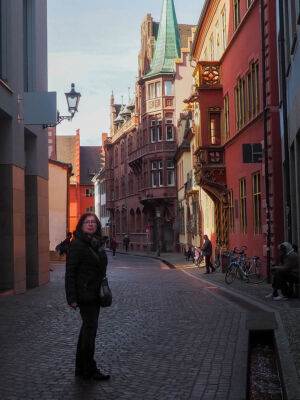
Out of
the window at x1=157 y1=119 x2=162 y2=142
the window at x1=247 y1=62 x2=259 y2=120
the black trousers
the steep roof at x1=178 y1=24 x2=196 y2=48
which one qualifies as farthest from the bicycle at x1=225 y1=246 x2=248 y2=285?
the steep roof at x1=178 y1=24 x2=196 y2=48

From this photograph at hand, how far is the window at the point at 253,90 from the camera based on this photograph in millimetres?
23469

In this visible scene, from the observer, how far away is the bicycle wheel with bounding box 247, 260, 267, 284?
2198 cm

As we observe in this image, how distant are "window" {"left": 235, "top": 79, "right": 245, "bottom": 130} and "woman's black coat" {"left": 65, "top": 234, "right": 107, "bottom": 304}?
19.5 metres

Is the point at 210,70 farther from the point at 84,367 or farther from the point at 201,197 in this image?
the point at 84,367

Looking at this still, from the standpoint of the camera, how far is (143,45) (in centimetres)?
6931

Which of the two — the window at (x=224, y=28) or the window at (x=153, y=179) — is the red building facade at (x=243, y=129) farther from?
the window at (x=153, y=179)

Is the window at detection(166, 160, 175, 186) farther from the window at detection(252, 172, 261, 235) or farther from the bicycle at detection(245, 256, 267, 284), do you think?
the bicycle at detection(245, 256, 267, 284)

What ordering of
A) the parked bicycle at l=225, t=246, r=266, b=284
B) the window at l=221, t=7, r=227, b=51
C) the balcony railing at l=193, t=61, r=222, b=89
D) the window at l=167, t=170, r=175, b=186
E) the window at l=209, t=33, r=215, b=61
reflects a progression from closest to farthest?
the parked bicycle at l=225, t=246, r=266, b=284
the window at l=221, t=7, r=227, b=51
the balcony railing at l=193, t=61, r=222, b=89
the window at l=209, t=33, r=215, b=61
the window at l=167, t=170, r=175, b=186

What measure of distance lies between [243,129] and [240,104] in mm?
1748

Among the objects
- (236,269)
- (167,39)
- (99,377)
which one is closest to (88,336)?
(99,377)

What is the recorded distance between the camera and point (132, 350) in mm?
8961

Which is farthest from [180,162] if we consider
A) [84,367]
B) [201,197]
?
[84,367]

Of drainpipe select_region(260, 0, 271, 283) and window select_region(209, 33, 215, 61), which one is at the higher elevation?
window select_region(209, 33, 215, 61)

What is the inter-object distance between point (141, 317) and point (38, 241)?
971 cm
